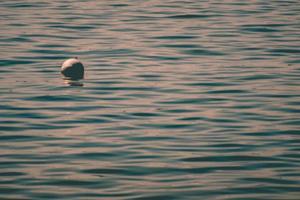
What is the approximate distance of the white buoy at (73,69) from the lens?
61.9 ft

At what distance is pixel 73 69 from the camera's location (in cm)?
1889

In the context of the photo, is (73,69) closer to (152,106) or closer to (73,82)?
(73,82)

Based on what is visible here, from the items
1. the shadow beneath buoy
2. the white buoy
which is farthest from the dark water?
the white buoy

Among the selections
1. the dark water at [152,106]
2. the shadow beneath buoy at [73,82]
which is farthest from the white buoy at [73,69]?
the dark water at [152,106]

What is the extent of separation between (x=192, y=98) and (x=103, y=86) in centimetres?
230

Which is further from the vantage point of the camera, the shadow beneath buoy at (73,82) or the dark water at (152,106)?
the shadow beneath buoy at (73,82)

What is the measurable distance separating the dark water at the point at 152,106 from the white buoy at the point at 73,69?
276 millimetres

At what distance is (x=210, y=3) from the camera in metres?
31.9

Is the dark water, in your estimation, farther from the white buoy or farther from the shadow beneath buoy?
the white buoy

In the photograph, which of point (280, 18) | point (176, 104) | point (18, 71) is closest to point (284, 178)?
point (176, 104)

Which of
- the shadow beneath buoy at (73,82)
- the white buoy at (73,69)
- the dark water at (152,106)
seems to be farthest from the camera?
the white buoy at (73,69)

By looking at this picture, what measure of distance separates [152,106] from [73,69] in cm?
331

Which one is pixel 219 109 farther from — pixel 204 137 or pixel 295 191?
pixel 295 191

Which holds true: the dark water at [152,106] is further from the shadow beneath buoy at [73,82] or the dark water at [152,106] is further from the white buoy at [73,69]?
the white buoy at [73,69]
